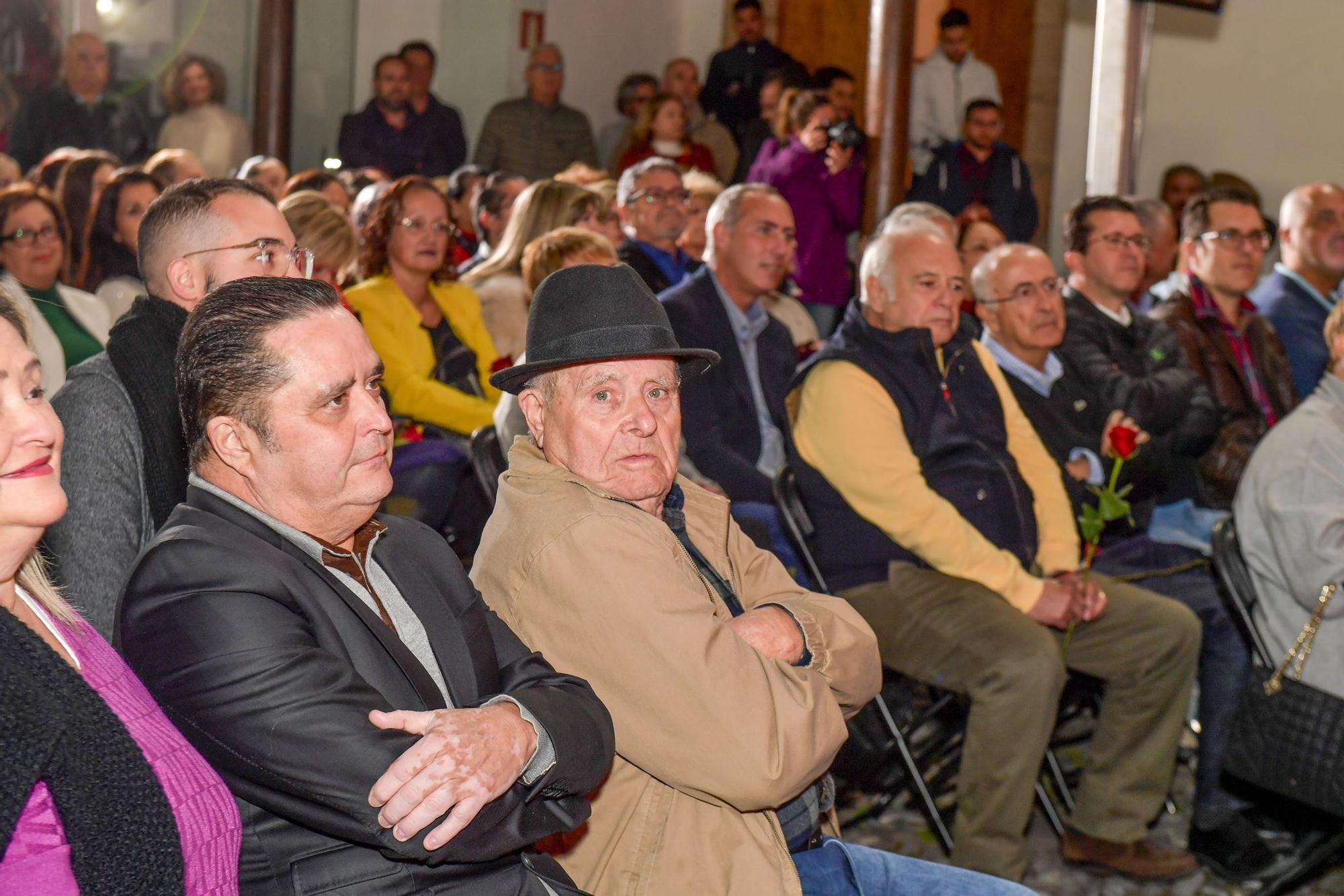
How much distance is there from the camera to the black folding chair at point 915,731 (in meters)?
3.32

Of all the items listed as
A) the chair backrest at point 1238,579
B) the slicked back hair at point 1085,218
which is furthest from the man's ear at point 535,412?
the slicked back hair at point 1085,218

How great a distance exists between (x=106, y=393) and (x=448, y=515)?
76.2 inches

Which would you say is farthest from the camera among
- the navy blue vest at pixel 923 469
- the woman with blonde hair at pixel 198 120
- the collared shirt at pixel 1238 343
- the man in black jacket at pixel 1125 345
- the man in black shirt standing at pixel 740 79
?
the man in black shirt standing at pixel 740 79

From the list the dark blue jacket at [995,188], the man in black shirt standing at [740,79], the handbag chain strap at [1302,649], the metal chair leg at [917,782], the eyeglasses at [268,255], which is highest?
the man in black shirt standing at [740,79]

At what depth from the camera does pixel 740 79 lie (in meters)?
9.67

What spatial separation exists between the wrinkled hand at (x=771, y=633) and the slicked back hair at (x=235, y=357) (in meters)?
0.77

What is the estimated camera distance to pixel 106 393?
94.7 inches

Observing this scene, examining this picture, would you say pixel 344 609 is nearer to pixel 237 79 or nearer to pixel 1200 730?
pixel 1200 730

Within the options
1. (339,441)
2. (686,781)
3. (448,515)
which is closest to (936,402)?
(448,515)

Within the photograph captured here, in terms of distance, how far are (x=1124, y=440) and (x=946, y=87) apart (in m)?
6.42

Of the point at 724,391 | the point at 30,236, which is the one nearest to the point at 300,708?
the point at 724,391

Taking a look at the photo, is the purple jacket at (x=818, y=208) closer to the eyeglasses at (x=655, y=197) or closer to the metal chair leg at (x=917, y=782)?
the eyeglasses at (x=655, y=197)

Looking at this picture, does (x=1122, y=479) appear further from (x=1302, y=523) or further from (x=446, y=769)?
(x=446, y=769)

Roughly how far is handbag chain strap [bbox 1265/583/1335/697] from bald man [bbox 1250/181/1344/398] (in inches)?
81.2
